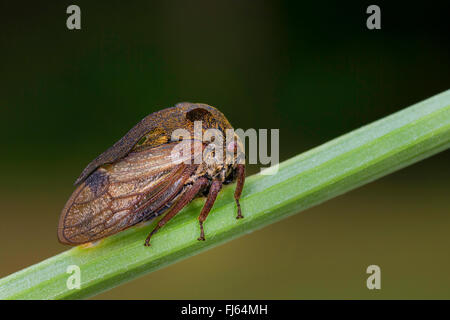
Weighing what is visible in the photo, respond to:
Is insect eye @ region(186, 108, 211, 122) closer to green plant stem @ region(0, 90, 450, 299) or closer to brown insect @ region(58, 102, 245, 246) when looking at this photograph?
brown insect @ region(58, 102, 245, 246)

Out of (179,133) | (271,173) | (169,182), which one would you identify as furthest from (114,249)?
(271,173)

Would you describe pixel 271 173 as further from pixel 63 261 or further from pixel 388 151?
pixel 63 261

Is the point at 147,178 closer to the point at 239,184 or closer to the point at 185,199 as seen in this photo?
the point at 185,199

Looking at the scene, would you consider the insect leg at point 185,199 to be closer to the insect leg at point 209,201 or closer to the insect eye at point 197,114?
the insect leg at point 209,201

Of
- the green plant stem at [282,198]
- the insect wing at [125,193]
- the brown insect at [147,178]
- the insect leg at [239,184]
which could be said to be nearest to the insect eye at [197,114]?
the brown insect at [147,178]

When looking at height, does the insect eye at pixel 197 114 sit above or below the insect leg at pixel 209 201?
above

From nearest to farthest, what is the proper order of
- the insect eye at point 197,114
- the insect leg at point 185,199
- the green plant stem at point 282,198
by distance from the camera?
the green plant stem at point 282,198 < the insect leg at point 185,199 < the insect eye at point 197,114

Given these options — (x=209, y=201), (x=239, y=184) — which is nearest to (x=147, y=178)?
(x=209, y=201)
